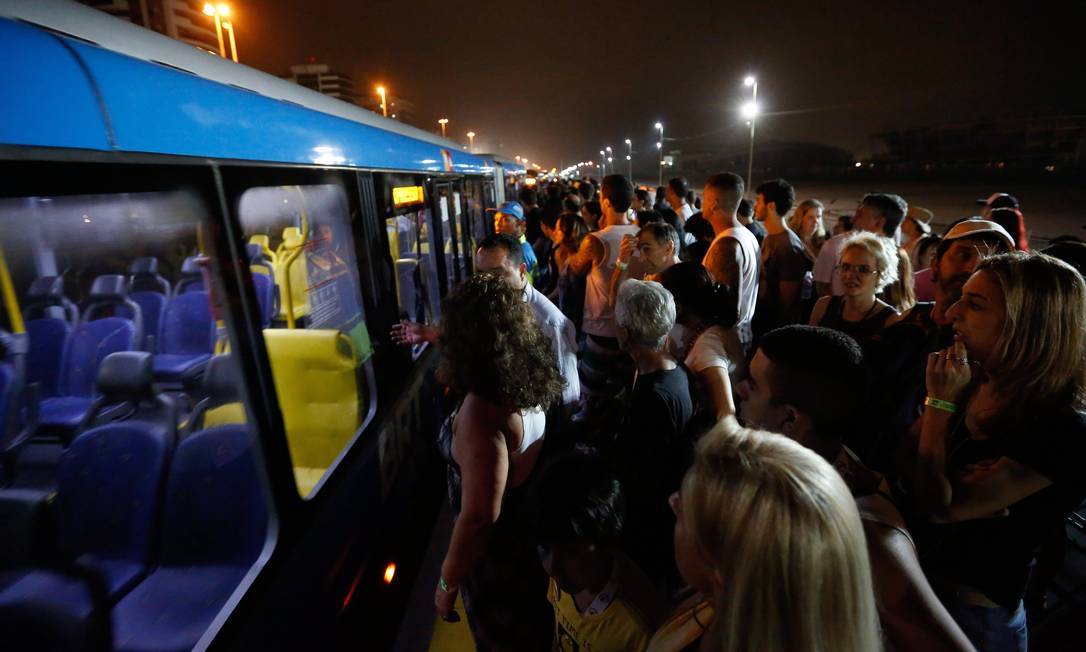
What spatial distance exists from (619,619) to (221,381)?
274 cm

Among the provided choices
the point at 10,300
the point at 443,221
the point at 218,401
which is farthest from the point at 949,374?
the point at 10,300

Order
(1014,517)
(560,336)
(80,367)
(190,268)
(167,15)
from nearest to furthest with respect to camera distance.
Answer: (1014,517) → (560,336) → (80,367) → (190,268) → (167,15)

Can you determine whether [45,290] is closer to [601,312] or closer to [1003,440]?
[601,312]

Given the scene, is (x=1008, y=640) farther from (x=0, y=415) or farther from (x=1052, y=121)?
(x=1052, y=121)

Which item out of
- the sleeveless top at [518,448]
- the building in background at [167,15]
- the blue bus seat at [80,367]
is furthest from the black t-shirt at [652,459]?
the building in background at [167,15]

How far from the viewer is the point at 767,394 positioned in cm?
173

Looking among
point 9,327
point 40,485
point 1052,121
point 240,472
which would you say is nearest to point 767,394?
point 240,472

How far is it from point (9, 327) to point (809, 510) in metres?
6.66

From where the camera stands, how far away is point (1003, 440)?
67.4 inches

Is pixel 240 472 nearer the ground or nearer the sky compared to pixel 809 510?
nearer the ground

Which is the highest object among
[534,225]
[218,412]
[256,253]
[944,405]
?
[256,253]

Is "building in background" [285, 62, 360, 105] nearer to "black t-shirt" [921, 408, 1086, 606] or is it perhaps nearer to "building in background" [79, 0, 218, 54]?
"building in background" [79, 0, 218, 54]

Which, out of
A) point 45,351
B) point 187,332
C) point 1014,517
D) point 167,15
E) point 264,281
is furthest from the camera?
point 167,15

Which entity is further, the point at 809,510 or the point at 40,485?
the point at 40,485
